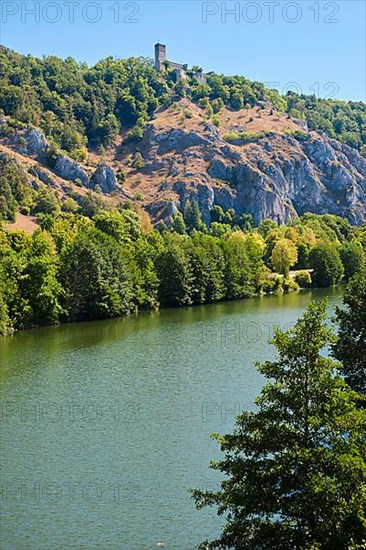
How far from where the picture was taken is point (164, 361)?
49344 mm

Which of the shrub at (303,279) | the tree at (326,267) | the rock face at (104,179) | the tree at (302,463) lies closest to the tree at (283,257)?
the shrub at (303,279)

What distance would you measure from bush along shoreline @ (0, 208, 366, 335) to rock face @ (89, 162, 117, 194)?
6961 centimetres

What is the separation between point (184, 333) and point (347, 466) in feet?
156

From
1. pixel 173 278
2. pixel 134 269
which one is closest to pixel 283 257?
pixel 173 278

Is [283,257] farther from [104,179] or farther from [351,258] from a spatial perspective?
[104,179]

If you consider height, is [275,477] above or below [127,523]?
above

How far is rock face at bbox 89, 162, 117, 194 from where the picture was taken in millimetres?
188125

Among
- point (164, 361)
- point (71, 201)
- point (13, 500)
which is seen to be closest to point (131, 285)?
point (164, 361)

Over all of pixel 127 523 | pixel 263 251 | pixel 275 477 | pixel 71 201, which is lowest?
pixel 127 523

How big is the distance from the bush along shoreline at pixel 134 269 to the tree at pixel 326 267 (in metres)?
0.16

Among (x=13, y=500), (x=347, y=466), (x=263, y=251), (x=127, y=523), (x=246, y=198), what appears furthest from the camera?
(x=246, y=198)

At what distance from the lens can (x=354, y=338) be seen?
1179 inches

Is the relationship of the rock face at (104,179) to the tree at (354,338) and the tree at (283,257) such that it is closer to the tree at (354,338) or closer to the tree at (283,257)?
the tree at (283,257)

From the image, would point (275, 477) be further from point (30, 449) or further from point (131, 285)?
point (131, 285)
